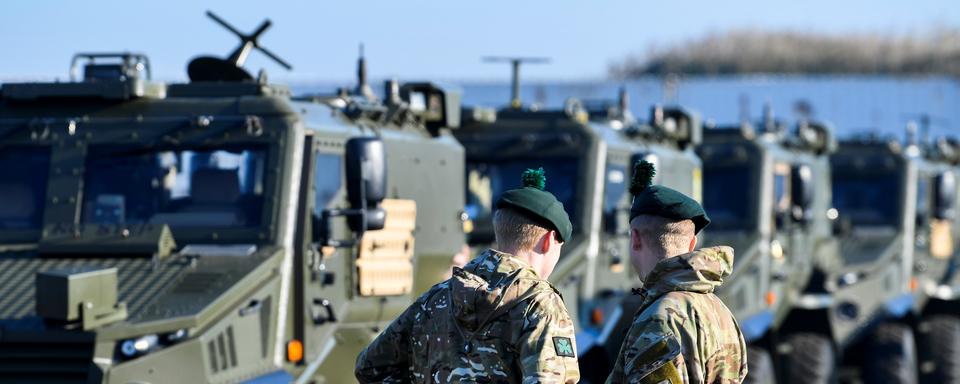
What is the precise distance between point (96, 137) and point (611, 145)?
4.67m

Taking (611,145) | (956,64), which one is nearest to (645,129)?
(611,145)

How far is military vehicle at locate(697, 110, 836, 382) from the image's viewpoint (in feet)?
48.6

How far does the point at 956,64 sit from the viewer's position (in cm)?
4697

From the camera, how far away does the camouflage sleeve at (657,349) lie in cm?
488

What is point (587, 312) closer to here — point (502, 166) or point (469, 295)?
point (502, 166)

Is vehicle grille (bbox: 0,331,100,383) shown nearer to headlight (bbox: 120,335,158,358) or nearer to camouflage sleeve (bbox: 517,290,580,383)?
headlight (bbox: 120,335,158,358)

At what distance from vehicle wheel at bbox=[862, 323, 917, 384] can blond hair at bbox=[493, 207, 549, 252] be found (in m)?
11.8

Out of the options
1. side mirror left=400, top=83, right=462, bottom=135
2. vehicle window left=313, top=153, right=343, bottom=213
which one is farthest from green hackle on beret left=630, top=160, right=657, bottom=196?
side mirror left=400, top=83, right=462, bottom=135

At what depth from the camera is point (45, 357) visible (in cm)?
752

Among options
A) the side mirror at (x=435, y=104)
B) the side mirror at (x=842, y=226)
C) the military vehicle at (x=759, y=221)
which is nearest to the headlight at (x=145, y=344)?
the side mirror at (x=435, y=104)

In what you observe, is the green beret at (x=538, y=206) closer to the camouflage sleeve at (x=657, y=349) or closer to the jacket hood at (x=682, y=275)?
the jacket hood at (x=682, y=275)

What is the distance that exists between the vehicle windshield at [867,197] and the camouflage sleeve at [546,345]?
13427 millimetres

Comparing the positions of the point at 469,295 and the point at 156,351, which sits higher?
the point at 469,295

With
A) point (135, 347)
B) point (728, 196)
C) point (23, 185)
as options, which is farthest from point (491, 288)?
point (728, 196)
